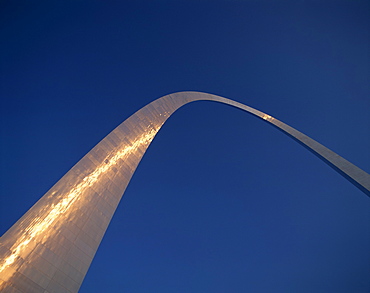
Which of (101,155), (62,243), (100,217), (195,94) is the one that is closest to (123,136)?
(101,155)

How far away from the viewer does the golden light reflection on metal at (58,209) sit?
5.15 meters

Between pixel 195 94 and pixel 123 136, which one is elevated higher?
pixel 195 94

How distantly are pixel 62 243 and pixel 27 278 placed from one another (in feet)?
3.47

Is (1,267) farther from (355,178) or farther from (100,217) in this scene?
(355,178)

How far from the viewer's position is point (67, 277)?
18.7 ft

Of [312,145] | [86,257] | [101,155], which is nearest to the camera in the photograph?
[86,257]

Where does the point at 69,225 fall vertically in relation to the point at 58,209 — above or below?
below

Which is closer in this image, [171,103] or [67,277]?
[67,277]

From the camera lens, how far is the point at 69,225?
20.7ft

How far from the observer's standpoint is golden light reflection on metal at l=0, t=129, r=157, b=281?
515 centimetres

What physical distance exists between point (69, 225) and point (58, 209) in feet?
1.83

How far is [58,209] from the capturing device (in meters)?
6.29

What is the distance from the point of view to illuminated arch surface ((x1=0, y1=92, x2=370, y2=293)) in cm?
513

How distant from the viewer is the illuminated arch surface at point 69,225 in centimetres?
513
